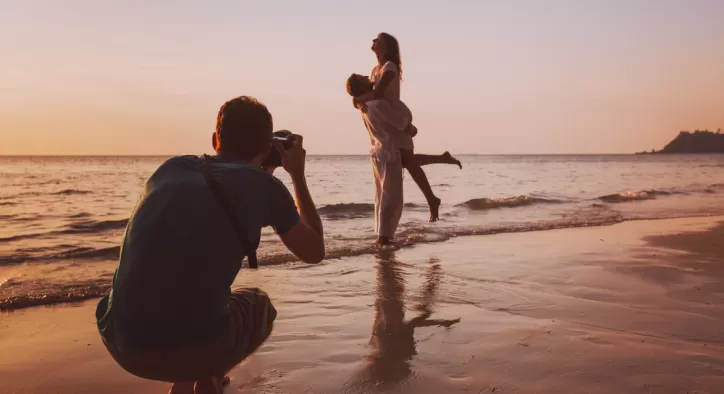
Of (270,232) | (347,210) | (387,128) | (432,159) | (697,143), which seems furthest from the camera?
(697,143)

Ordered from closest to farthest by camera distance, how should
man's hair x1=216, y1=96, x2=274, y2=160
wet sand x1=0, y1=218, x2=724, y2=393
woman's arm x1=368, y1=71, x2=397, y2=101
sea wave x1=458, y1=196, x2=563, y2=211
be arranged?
man's hair x1=216, y1=96, x2=274, y2=160 → wet sand x1=0, y1=218, x2=724, y2=393 → woman's arm x1=368, y1=71, x2=397, y2=101 → sea wave x1=458, y1=196, x2=563, y2=211

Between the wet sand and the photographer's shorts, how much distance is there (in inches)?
20.9

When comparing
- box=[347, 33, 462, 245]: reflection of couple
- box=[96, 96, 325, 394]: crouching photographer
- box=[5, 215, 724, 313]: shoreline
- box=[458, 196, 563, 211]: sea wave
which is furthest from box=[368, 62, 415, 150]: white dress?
box=[458, 196, 563, 211]: sea wave

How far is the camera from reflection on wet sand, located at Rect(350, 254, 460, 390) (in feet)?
9.12

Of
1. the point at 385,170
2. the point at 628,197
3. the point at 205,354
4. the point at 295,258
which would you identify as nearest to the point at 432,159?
the point at 385,170

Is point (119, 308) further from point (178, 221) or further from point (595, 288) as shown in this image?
point (595, 288)

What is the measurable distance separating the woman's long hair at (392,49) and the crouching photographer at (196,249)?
4.30 metres

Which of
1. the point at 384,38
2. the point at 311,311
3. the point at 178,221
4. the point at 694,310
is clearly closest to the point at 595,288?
the point at 694,310

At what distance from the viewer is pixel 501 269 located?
5.38 metres

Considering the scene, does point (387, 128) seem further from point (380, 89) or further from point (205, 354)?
point (205, 354)

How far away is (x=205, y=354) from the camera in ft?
6.52

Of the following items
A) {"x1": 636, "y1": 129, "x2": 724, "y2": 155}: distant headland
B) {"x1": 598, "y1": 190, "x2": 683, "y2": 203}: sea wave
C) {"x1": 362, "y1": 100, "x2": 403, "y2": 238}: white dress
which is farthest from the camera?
{"x1": 636, "y1": 129, "x2": 724, "y2": 155}: distant headland

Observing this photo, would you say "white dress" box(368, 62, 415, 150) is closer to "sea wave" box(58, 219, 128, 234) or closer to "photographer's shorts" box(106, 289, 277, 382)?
"photographer's shorts" box(106, 289, 277, 382)

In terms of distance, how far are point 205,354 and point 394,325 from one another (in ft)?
5.81
